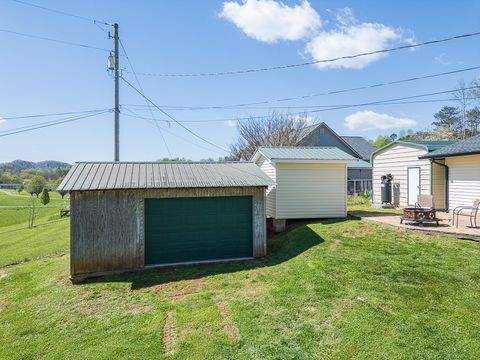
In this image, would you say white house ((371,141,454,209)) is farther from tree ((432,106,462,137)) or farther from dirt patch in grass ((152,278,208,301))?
tree ((432,106,462,137))

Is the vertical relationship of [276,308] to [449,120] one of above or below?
below

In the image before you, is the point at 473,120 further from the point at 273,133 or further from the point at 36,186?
the point at 36,186

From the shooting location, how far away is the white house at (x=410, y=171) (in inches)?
495

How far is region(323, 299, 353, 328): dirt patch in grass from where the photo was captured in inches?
191

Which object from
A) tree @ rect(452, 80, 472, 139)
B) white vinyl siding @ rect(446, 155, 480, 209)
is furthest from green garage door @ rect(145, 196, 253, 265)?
tree @ rect(452, 80, 472, 139)

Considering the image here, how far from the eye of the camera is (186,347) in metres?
4.44

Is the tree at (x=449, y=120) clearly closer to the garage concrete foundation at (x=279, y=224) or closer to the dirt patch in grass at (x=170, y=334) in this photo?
the garage concrete foundation at (x=279, y=224)

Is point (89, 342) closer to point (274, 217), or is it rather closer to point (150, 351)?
point (150, 351)

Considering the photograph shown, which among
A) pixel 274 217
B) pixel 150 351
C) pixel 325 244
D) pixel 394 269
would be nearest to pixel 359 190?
pixel 274 217

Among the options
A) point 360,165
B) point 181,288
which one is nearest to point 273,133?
point 360,165

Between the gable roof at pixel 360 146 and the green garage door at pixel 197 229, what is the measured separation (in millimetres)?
26572

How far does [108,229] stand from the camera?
316 inches

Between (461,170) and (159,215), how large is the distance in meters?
11.2

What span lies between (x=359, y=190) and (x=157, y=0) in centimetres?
2159
